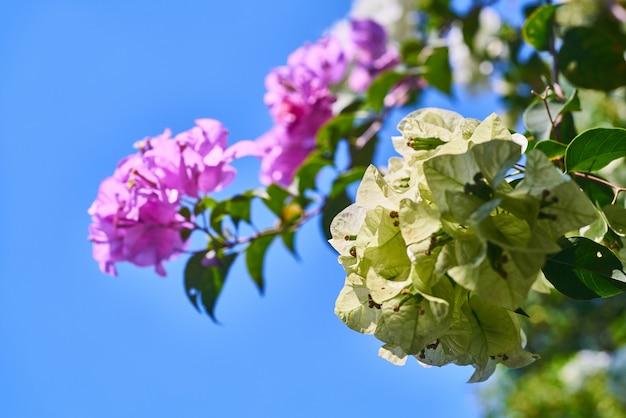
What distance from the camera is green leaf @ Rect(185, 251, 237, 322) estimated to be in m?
0.98

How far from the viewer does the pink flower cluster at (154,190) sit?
0.85 m

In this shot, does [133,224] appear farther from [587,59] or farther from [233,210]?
[587,59]

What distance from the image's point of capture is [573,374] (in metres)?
4.80

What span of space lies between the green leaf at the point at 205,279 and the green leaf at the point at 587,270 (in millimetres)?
559

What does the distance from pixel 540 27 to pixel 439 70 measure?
1.52 feet

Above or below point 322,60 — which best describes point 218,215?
below

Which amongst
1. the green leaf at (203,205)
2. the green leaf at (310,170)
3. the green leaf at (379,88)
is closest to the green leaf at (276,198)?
the green leaf at (310,170)

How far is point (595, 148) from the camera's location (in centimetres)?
61

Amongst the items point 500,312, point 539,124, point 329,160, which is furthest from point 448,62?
point 500,312

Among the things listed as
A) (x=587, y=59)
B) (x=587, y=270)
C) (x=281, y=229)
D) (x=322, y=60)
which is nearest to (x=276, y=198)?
(x=281, y=229)

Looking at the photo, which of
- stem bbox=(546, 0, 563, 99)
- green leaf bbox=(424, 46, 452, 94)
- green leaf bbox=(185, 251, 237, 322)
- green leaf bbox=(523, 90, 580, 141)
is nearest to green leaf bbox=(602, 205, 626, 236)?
green leaf bbox=(523, 90, 580, 141)

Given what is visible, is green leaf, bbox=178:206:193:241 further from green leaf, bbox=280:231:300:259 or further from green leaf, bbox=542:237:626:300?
green leaf, bbox=542:237:626:300

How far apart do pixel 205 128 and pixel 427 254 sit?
0.49m

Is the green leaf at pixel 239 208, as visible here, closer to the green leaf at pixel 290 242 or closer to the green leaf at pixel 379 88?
the green leaf at pixel 290 242
